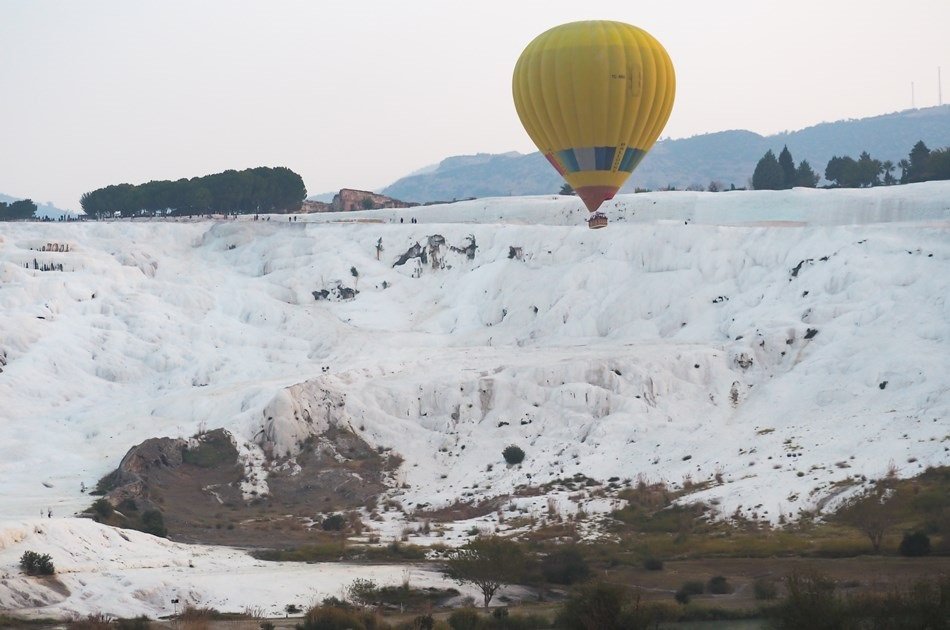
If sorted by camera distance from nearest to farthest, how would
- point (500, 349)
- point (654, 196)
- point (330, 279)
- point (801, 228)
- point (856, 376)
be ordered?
point (856, 376) → point (500, 349) → point (801, 228) → point (330, 279) → point (654, 196)

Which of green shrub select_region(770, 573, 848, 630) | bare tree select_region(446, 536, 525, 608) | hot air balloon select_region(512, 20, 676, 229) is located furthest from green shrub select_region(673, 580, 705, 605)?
hot air balloon select_region(512, 20, 676, 229)

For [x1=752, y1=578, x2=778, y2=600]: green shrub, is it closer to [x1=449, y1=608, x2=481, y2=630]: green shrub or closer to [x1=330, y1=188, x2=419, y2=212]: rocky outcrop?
[x1=449, y1=608, x2=481, y2=630]: green shrub

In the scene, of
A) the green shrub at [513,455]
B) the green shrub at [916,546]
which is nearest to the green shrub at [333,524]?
the green shrub at [513,455]

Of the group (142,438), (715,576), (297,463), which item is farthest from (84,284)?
(715,576)

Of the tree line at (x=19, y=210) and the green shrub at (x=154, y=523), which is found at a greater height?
the tree line at (x=19, y=210)

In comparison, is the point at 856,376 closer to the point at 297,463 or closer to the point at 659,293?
the point at 659,293

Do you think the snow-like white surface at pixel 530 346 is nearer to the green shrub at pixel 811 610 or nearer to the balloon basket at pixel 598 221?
the balloon basket at pixel 598 221
